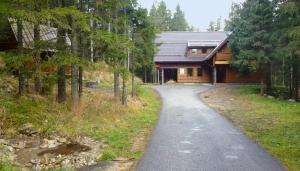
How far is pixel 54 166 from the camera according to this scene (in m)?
9.70

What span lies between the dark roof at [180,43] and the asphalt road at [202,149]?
1096 inches

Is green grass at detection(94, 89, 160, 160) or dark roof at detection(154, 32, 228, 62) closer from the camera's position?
green grass at detection(94, 89, 160, 160)

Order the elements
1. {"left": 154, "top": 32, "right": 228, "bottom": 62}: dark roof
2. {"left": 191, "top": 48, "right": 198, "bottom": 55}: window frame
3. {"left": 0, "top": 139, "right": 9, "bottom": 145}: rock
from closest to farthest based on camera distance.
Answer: {"left": 0, "top": 139, "right": 9, "bottom": 145}: rock < {"left": 154, "top": 32, "right": 228, "bottom": 62}: dark roof < {"left": 191, "top": 48, "right": 198, "bottom": 55}: window frame

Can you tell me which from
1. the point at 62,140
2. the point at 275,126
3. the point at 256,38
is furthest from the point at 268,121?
the point at 256,38

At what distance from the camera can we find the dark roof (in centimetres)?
4703

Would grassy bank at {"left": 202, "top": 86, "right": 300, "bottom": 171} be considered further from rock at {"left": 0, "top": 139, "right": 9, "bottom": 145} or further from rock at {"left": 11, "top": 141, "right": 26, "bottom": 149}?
rock at {"left": 0, "top": 139, "right": 9, "bottom": 145}

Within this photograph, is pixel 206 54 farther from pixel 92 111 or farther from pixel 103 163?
pixel 103 163

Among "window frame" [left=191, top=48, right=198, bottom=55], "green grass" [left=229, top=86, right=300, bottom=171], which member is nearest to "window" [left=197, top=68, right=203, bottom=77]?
"window frame" [left=191, top=48, right=198, bottom=55]

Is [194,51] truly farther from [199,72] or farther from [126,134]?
[126,134]

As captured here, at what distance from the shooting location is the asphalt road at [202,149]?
941 centimetres

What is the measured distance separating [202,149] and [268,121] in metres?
7.36

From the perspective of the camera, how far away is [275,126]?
52.2 feet

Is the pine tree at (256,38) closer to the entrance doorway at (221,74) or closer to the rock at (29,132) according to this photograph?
the entrance doorway at (221,74)

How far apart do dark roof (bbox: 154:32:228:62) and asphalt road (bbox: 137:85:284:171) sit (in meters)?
27.8
